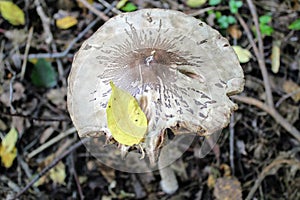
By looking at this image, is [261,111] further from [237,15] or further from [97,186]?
[97,186]

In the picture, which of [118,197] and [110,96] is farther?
[118,197]

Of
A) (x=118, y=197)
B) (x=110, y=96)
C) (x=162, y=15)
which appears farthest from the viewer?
(x=118, y=197)

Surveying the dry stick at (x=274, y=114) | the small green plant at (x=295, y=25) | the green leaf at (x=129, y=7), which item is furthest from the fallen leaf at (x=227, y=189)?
the green leaf at (x=129, y=7)

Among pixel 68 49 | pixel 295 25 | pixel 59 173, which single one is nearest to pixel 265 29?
pixel 295 25

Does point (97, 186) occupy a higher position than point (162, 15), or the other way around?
point (162, 15)

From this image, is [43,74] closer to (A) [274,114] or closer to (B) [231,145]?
(B) [231,145]

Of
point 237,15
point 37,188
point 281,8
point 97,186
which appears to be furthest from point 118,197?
point 281,8
